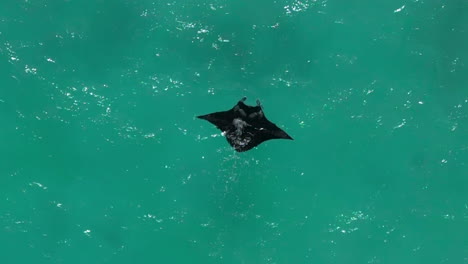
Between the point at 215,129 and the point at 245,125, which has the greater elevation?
the point at 215,129

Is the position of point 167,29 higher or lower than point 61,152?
higher

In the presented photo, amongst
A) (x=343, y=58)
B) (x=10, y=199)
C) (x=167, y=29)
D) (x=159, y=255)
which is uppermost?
(x=167, y=29)

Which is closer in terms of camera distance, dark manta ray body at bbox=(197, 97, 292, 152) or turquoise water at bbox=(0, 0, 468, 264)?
dark manta ray body at bbox=(197, 97, 292, 152)

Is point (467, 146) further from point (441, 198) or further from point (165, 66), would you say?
point (165, 66)

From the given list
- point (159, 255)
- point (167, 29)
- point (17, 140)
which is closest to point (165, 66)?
point (167, 29)

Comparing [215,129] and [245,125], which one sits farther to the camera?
[215,129]
